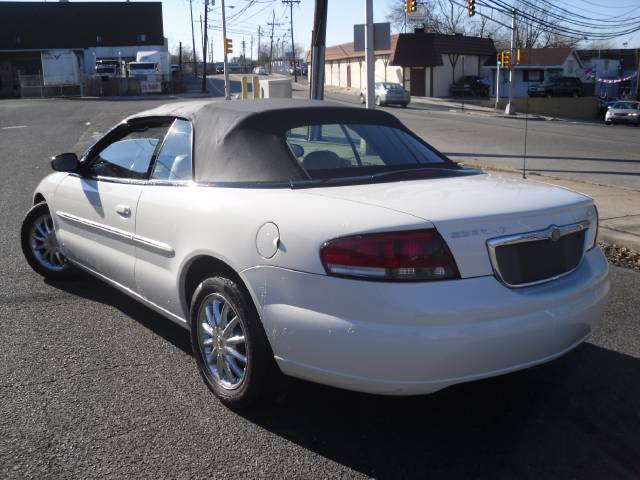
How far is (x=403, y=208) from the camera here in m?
3.16

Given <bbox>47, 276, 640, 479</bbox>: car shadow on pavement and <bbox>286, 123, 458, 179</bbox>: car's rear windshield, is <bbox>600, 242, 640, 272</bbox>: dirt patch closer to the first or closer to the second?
<bbox>47, 276, 640, 479</bbox>: car shadow on pavement

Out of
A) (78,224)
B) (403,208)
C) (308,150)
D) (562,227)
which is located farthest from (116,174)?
(562,227)

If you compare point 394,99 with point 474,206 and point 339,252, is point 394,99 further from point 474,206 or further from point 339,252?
point 339,252

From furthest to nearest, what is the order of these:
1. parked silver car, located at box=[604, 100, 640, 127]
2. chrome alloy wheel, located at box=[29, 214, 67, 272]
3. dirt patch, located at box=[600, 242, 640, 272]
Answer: parked silver car, located at box=[604, 100, 640, 127] < dirt patch, located at box=[600, 242, 640, 272] < chrome alloy wheel, located at box=[29, 214, 67, 272]

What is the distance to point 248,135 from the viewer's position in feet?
13.1

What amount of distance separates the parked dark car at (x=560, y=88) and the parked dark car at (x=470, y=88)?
6.52 metres

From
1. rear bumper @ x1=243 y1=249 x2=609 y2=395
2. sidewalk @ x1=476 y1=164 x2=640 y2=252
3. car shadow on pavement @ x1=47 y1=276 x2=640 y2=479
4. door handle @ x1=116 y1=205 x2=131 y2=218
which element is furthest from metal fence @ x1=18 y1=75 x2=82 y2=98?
rear bumper @ x1=243 y1=249 x2=609 y2=395

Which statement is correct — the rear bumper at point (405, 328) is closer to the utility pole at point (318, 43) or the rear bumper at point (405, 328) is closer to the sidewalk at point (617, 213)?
the sidewalk at point (617, 213)

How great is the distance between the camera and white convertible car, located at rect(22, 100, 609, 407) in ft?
9.72

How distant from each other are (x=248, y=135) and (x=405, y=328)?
1.66 m

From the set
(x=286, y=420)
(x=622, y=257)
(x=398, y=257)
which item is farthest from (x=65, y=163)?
(x=622, y=257)

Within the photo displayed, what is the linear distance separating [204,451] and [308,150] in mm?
1842

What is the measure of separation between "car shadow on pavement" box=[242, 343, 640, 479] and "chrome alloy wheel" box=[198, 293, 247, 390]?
24 centimetres

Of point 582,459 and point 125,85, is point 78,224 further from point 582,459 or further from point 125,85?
point 125,85
